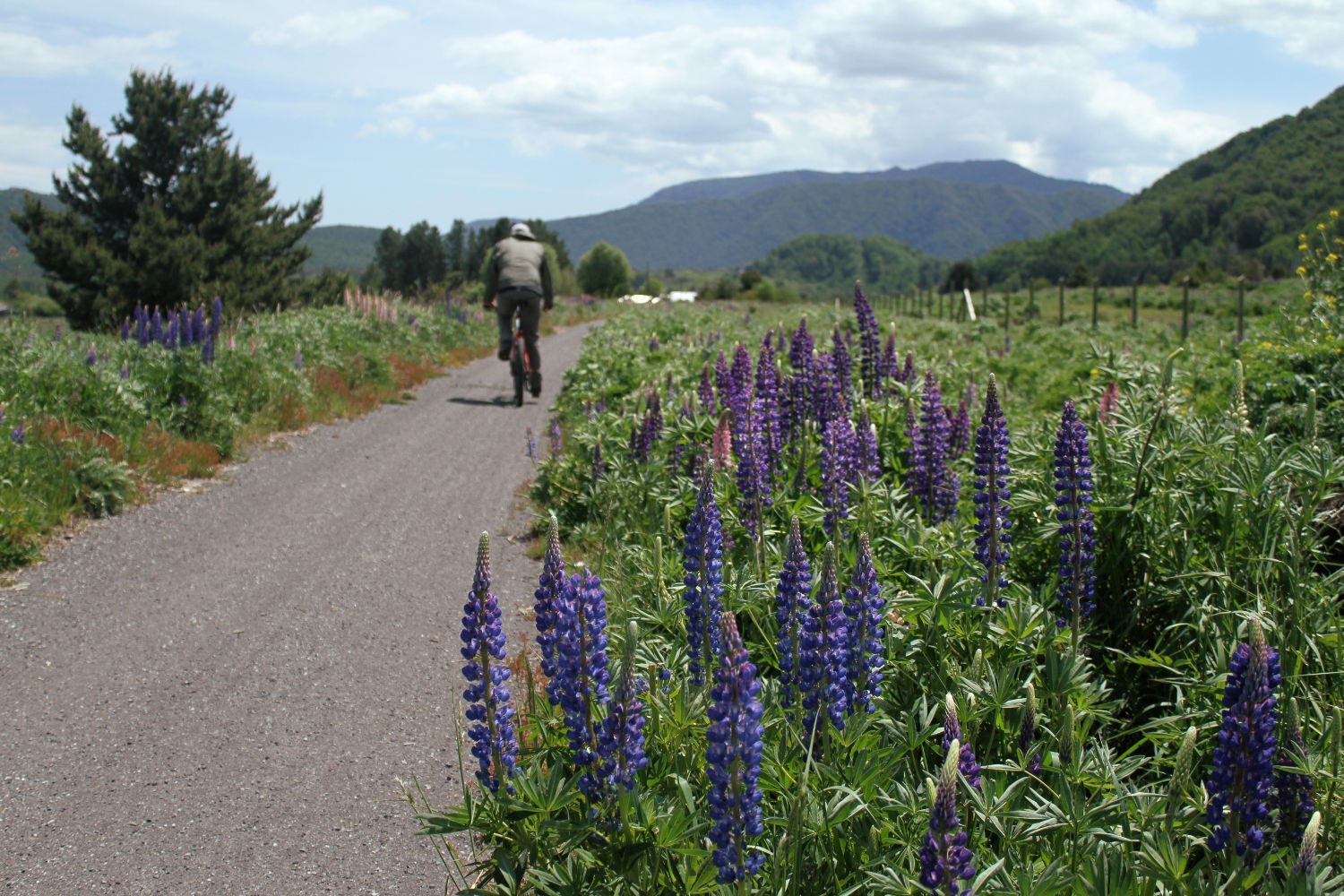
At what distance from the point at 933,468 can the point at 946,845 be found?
367 cm

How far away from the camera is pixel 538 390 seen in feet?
47.0

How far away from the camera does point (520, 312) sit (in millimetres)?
13469

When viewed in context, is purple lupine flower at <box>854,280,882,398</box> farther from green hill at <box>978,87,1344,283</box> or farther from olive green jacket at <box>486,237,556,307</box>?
green hill at <box>978,87,1344,283</box>

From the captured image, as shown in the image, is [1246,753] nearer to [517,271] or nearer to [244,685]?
[244,685]

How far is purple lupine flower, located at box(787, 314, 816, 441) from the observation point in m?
6.59

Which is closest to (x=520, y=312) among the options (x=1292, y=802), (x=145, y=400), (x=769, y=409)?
(x=145, y=400)

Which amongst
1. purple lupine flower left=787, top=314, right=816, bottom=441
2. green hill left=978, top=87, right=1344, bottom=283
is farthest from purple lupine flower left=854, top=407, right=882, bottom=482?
green hill left=978, top=87, right=1344, bottom=283

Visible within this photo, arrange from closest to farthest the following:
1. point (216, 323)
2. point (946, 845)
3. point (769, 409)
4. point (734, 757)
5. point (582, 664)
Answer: point (946, 845) < point (734, 757) < point (582, 664) < point (769, 409) < point (216, 323)

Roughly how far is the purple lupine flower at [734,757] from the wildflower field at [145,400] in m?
6.12

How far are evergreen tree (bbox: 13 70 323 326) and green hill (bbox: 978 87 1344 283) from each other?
6318 centimetres

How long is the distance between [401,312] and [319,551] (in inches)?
549

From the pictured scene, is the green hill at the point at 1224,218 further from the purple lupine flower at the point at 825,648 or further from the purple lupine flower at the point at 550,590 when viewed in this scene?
the purple lupine flower at the point at 550,590

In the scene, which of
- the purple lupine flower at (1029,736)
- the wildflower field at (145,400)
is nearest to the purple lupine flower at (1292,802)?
the purple lupine flower at (1029,736)

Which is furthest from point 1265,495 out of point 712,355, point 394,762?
point 712,355
